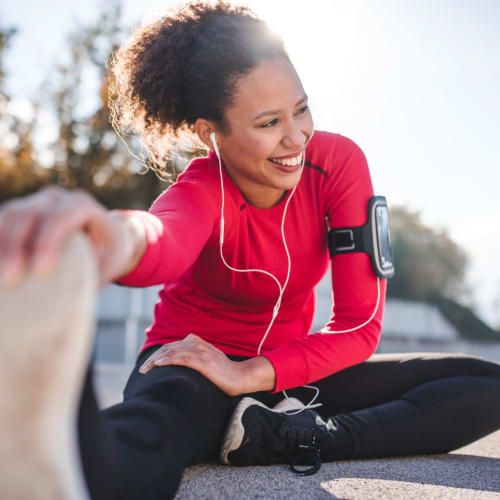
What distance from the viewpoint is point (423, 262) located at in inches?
720

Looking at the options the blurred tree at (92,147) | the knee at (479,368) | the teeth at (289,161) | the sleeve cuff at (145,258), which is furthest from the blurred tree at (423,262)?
the sleeve cuff at (145,258)

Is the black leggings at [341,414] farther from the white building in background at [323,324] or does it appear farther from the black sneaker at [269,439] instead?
the white building in background at [323,324]

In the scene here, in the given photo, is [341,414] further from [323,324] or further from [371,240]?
[323,324]

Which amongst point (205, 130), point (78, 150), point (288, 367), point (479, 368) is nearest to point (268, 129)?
point (205, 130)

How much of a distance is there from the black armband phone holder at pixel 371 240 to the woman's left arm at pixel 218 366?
0.48 m

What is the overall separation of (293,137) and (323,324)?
10.2 metres

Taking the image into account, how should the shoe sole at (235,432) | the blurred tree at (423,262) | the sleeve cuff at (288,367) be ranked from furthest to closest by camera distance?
the blurred tree at (423,262) → the sleeve cuff at (288,367) → the shoe sole at (235,432)

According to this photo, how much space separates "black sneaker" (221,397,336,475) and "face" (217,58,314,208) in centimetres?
75

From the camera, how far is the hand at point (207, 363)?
168 cm

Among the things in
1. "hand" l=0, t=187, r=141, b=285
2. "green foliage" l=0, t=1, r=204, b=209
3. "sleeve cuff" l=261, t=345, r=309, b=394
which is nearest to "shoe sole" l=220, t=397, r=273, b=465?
"sleeve cuff" l=261, t=345, r=309, b=394

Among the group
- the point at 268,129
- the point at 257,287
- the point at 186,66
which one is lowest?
the point at 257,287

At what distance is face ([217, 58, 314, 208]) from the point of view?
73.7 inches

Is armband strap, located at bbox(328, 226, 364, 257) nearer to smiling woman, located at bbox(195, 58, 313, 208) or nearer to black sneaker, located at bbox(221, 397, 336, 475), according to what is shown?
smiling woman, located at bbox(195, 58, 313, 208)

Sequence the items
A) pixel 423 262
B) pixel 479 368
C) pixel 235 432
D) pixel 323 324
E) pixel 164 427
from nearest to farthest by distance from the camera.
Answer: pixel 164 427
pixel 235 432
pixel 479 368
pixel 323 324
pixel 423 262
